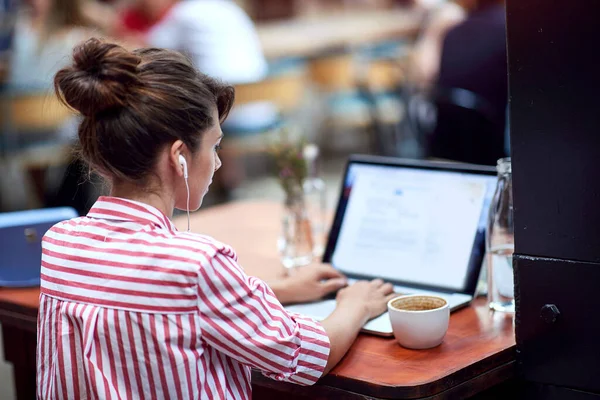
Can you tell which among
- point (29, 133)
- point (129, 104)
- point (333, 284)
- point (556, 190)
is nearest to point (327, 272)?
point (333, 284)

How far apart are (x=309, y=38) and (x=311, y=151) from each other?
4.69 metres

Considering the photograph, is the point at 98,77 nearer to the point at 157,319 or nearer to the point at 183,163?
the point at 183,163

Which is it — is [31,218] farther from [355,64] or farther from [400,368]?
[355,64]

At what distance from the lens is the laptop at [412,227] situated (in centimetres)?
176

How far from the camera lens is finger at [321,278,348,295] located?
5.75 feet

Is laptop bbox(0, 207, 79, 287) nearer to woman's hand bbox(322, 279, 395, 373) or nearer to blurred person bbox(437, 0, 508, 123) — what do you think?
woman's hand bbox(322, 279, 395, 373)

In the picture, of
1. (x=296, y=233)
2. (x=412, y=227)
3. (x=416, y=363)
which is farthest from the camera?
(x=296, y=233)

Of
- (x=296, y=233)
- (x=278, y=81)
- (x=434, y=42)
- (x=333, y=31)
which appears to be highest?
(x=333, y=31)

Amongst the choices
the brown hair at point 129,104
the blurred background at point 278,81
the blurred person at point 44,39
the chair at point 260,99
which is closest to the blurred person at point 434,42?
the blurred background at point 278,81

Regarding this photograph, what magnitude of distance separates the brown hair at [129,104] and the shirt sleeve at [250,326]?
0.61 feet

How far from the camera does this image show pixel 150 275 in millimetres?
1257

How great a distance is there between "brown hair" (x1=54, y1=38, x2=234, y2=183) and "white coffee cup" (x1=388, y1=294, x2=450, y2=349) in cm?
43

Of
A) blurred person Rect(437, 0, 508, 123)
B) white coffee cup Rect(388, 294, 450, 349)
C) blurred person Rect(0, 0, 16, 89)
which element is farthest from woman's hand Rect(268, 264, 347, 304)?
blurred person Rect(0, 0, 16, 89)

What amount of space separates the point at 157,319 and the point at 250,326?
127 millimetres
